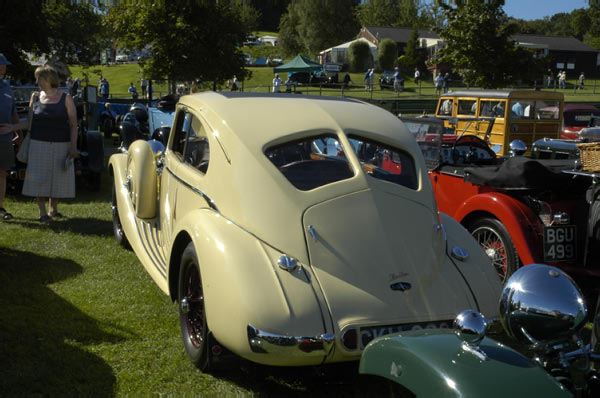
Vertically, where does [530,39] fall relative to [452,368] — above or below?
above

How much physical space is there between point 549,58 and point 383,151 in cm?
2174

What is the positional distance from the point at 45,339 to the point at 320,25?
72352 mm

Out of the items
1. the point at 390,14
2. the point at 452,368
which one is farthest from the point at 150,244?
the point at 390,14

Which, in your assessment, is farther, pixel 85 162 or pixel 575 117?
pixel 575 117

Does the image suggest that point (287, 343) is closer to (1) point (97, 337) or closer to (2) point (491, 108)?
(1) point (97, 337)

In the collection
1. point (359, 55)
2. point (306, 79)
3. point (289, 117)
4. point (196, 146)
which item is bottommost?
point (196, 146)

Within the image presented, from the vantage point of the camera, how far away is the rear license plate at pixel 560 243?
4859mm

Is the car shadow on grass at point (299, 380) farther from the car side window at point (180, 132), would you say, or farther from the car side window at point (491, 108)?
the car side window at point (491, 108)

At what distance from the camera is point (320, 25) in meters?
72.8

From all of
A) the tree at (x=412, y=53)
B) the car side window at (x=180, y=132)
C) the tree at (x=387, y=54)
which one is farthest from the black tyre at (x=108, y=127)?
the tree at (x=412, y=53)

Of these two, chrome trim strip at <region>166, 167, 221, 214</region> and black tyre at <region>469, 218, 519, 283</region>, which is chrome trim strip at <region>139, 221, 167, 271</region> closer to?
chrome trim strip at <region>166, 167, 221, 214</region>

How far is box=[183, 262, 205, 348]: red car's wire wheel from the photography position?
368 centimetres

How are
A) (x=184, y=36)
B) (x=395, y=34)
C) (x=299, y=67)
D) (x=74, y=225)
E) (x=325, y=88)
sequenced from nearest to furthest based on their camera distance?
1. (x=74, y=225)
2. (x=184, y=36)
3. (x=299, y=67)
4. (x=325, y=88)
5. (x=395, y=34)

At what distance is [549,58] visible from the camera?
23.1 m
